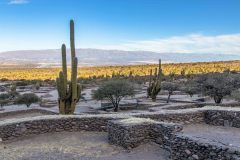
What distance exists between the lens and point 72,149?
14.0 metres

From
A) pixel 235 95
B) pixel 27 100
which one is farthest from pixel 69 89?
pixel 235 95

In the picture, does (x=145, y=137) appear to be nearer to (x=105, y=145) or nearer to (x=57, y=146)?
(x=105, y=145)

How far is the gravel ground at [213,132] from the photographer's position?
1466 centimetres

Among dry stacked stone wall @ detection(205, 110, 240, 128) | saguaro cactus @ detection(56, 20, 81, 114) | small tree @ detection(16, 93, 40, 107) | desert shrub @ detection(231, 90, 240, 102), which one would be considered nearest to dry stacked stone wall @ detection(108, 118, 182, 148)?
dry stacked stone wall @ detection(205, 110, 240, 128)

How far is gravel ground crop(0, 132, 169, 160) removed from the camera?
1316 centimetres

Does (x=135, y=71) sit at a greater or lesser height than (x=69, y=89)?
lesser

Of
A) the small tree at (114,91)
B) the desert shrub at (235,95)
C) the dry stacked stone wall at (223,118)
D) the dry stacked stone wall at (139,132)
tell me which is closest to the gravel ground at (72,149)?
the dry stacked stone wall at (139,132)

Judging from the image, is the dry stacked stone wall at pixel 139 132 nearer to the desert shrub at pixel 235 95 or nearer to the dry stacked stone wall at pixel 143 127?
the dry stacked stone wall at pixel 143 127

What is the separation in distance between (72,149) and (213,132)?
560 centimetres

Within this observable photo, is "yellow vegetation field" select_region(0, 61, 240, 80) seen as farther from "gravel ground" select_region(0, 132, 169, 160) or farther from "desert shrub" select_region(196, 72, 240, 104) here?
"gravel ground" select_region(0, 132, 169, 160)

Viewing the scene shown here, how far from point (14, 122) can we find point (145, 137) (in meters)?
5.26

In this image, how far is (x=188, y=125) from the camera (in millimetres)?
17297

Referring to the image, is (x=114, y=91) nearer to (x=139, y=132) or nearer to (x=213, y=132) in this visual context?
(x=213, y=132)

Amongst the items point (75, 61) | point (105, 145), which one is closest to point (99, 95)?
point (75, 61)
